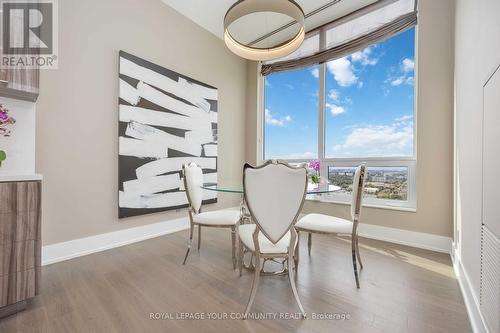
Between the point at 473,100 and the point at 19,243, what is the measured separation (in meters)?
→ 3.24

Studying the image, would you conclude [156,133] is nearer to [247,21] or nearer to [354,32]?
[247,21]

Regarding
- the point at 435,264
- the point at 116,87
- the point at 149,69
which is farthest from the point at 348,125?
the point at 116,87

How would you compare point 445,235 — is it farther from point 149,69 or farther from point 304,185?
point 149,69

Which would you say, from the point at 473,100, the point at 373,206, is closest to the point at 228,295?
the point at 473,100

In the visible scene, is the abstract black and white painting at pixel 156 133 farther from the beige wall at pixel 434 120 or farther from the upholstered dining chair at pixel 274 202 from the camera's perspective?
the beige wall at pixel 434 120

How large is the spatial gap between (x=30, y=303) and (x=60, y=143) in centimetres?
145

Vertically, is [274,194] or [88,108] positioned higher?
[88,108]

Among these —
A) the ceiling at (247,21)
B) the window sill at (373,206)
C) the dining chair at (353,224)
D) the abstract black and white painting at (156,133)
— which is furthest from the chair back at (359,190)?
the ceiling at (247,21)

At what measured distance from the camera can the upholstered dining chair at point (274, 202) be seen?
56.8 inches

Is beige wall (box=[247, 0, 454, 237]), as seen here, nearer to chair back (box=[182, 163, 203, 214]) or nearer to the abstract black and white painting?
→ chair back (box=[182, 163, 203, 214])

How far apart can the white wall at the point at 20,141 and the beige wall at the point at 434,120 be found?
13.3 feet

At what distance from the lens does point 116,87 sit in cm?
269

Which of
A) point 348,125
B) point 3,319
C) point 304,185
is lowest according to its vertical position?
point 3,319

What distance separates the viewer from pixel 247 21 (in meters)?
3.57
